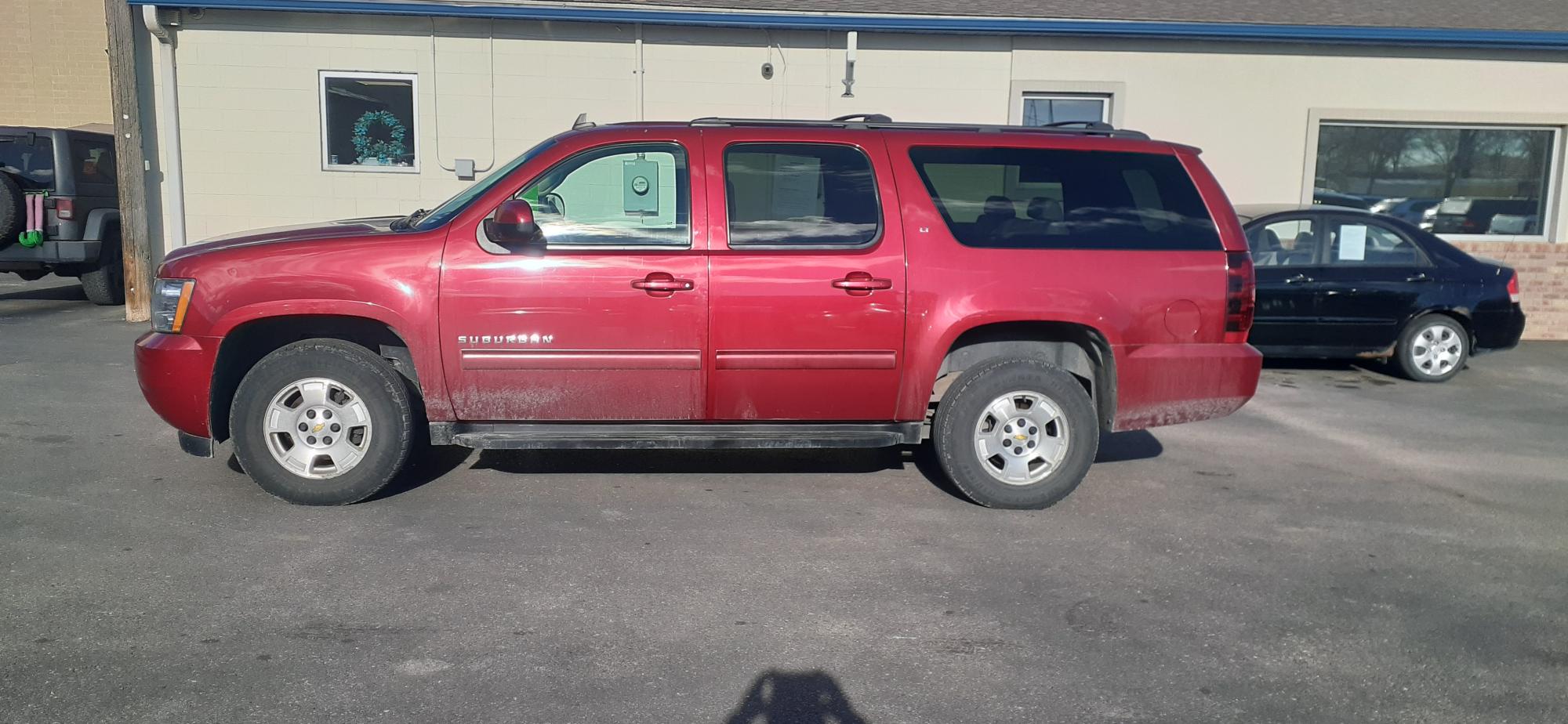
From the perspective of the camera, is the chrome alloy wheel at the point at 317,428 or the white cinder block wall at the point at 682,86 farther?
the white cinder block wall at the point at 682,86

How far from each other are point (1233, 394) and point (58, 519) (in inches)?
220

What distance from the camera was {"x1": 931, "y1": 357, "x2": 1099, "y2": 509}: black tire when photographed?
6016 mm

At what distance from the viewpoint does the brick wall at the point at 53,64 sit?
19.2 meters

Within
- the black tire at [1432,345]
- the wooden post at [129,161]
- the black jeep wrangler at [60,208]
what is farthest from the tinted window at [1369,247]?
the black jeep wrangler at [60,208]

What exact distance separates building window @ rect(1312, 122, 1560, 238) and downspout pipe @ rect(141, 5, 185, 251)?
11.7 meters

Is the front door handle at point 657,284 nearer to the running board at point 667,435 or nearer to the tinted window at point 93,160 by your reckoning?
the running board at point 667,435

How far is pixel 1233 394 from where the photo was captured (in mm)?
6137

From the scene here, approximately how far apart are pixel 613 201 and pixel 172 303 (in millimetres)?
2114

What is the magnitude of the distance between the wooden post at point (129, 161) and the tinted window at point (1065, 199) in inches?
366

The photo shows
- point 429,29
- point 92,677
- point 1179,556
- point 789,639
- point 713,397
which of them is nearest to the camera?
point 92,677

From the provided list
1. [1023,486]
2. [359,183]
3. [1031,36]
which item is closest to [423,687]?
[1023,486]

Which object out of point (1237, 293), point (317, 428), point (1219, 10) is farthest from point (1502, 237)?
point (317, 428)

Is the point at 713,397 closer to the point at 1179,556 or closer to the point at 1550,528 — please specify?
the point at 1179,556

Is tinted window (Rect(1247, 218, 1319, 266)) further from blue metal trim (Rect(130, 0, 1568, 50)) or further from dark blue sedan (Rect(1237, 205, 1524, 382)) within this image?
blue metal trim (Rect(130, 0, 1568, 50))
